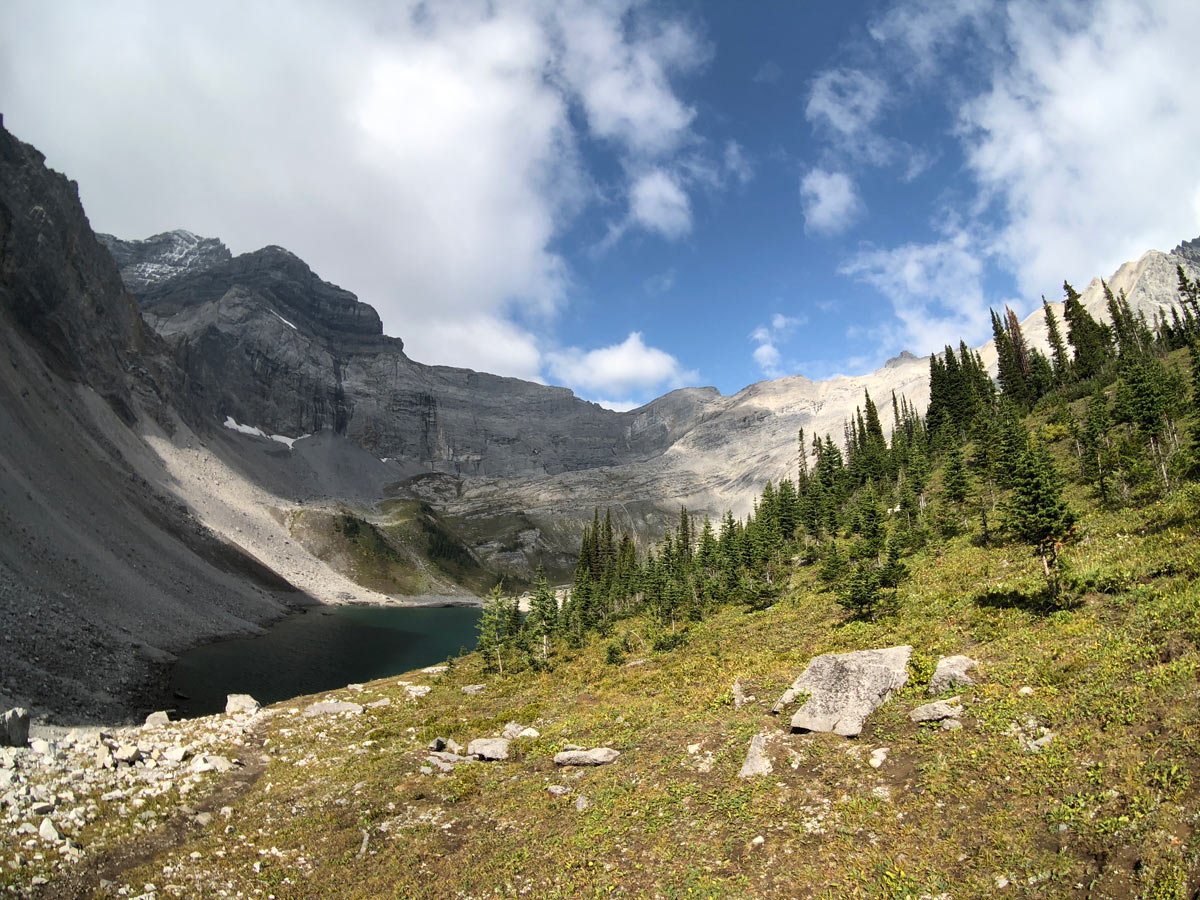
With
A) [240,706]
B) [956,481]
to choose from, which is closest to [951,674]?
[240,706]

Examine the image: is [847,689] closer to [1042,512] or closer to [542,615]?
[1042,512]

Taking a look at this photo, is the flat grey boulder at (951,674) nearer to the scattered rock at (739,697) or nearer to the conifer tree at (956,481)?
the scattered rock at (739,697)

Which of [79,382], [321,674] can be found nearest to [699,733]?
[321,674]

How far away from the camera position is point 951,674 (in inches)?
697

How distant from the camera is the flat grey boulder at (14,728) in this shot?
2042 cm

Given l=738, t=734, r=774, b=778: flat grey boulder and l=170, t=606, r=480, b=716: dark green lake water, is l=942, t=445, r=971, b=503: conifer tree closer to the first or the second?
l=738, t=734, r=774, b=778: flat grey boulder

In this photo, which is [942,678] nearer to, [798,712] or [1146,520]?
[798,712]

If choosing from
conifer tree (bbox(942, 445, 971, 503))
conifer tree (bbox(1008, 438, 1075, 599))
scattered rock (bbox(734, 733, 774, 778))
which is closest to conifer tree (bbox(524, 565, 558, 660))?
scattered rock (bbox(734, 733, 774, 778))

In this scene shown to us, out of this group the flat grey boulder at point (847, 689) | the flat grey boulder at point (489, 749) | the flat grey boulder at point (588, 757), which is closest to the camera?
the flat grey boulder at point (847, 689)

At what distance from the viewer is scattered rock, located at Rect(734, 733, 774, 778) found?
1619cm

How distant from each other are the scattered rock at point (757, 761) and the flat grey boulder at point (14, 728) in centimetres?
2576

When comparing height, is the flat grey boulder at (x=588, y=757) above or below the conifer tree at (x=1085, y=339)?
below

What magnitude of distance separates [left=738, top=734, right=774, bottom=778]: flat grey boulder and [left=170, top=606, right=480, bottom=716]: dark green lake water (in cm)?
4775

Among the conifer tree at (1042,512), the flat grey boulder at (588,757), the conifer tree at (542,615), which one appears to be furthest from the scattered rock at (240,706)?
the conifer tree at (1042,512)
